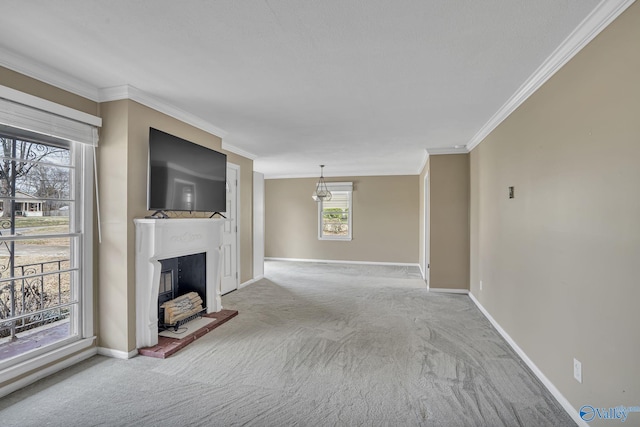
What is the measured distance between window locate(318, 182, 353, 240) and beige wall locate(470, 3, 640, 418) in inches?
207

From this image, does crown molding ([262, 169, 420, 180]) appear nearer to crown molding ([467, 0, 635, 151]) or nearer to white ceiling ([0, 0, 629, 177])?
white ceiling ([0, 0, 629, 177])

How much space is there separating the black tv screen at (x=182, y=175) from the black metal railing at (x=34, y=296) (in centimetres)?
93

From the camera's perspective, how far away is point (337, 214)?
331 inches

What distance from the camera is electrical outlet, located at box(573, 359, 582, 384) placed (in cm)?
193

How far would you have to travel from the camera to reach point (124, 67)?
2365 mm

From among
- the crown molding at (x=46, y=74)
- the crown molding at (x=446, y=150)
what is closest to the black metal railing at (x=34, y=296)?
the crown molding at (x=46, y=74)

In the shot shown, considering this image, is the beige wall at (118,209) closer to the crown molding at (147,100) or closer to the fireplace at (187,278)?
the crown molding at (147,100)

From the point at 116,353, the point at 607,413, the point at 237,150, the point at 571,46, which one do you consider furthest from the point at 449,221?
the point at 116,353

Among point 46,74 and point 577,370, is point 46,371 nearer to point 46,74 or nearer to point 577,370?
point 46,74

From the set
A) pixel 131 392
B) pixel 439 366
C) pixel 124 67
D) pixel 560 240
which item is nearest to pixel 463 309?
pixel 439 366

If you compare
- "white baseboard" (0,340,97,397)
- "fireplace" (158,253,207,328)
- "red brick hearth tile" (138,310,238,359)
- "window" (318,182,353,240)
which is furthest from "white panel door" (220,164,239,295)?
"window" (318,182,353,240)

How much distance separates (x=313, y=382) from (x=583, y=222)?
216 centimetres

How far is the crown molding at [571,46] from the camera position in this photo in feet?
5.30

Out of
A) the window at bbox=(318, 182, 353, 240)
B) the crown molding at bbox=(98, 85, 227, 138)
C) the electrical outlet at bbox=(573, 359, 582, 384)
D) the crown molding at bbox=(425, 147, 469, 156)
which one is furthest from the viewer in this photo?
the window at bbox=(318, 182, 353, 240)
